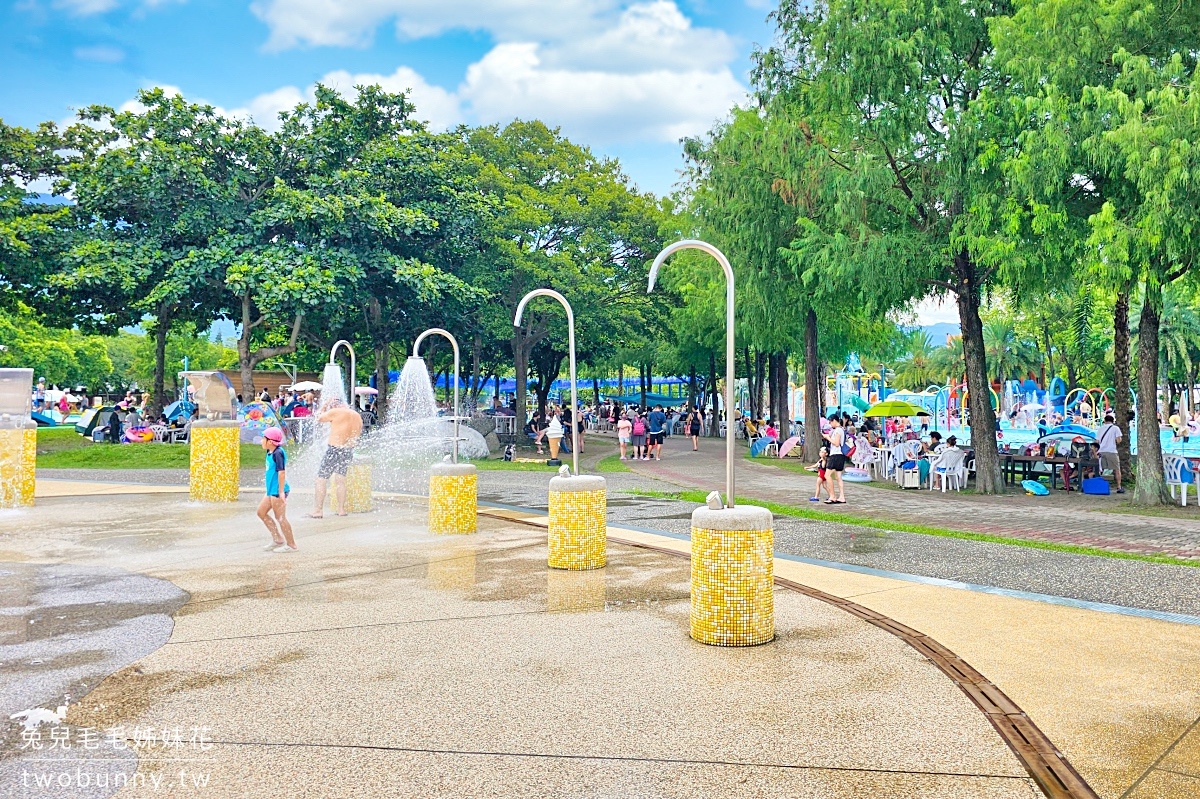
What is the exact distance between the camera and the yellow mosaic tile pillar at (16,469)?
13.7 metres

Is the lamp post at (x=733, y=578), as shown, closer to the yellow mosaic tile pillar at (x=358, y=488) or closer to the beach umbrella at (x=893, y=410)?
the yellow mosaic tile pillar at (x=358, y=488)

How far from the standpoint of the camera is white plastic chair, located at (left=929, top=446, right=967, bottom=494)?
59.2ft

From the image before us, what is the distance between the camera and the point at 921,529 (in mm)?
11789

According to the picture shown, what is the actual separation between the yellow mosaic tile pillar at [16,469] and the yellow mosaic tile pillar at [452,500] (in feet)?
24.2

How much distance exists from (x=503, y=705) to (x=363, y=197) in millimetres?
23315

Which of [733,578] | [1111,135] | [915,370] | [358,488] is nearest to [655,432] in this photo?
[358,488]

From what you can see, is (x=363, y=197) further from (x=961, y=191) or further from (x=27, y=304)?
(x=961, y=191)

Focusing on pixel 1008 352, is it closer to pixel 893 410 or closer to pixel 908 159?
pixel 893 410

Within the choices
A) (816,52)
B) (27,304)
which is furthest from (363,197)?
(816,52)

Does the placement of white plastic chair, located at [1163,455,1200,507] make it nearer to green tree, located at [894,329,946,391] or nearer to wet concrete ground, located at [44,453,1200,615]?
wet concrete ground, located at [44,453,1200,615]

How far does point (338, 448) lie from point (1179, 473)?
46.1 feet

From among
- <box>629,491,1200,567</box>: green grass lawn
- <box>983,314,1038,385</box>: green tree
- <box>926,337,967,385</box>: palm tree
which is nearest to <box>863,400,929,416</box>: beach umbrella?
<box>629,491,1200,567</box>: green grass lawn

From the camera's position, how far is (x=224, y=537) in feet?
35.7

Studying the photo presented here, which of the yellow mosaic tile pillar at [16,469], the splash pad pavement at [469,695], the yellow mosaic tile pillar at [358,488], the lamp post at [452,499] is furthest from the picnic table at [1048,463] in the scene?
the yellow mosaic tile pillar at [16,469]
